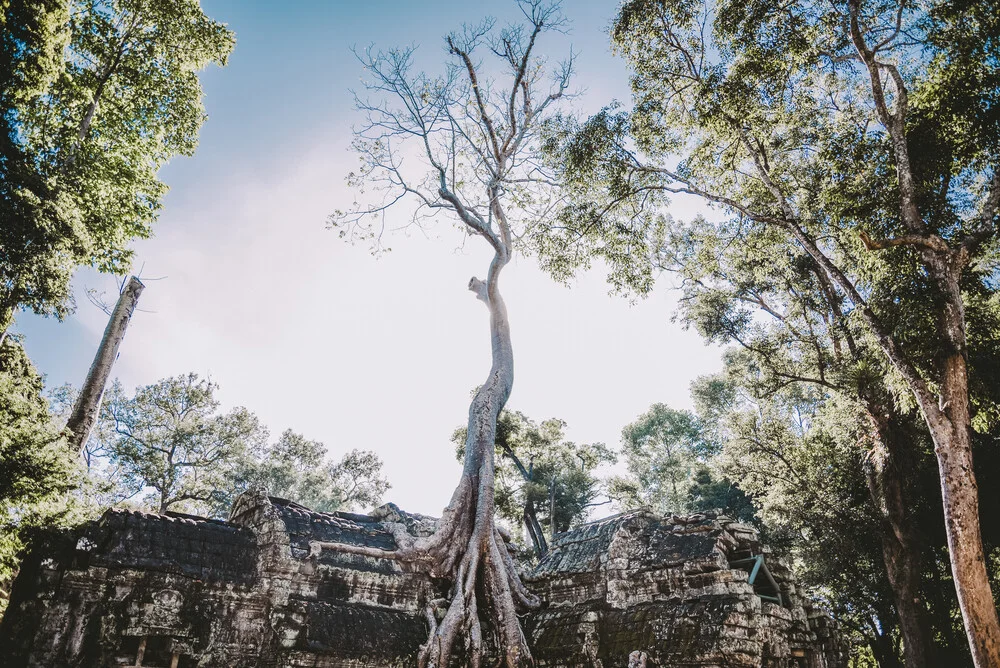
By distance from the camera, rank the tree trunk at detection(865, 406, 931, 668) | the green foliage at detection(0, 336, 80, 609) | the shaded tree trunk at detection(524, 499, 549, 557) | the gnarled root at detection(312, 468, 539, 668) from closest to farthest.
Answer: the green foliage at detection(0, 336, 80, 609), the gnarled root at detection(312, 468, 539, 668), the tree trunk at detection(865, 406, 931, 668), the shaded tree trunk at detection(524, 499, 549, 557)

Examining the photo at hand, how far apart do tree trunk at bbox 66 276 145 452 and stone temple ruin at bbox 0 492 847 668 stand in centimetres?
442

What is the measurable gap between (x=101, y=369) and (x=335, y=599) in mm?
7438

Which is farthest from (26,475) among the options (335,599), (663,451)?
(663,451)

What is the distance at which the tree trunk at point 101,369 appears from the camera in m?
10.3

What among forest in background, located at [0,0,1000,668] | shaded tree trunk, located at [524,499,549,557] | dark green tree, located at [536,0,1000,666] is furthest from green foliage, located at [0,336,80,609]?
shaded tree trunk, located at [524,499,549,557]

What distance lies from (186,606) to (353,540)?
2.46 meters

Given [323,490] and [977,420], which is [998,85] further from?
[323,490]

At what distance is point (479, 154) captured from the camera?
15.3 meters

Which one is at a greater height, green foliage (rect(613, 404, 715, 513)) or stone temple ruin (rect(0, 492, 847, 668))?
green foliage (rect(613, 404, 715, 513))

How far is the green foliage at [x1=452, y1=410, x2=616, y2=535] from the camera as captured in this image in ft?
78.5

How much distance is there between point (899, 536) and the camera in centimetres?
1230

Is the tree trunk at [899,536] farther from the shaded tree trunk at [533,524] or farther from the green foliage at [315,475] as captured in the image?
the green foliage at [315,475]

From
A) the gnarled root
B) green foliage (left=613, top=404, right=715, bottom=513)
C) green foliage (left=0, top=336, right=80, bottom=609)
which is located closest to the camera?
green foliage (left=0, top=336, right=80, bottom=609)

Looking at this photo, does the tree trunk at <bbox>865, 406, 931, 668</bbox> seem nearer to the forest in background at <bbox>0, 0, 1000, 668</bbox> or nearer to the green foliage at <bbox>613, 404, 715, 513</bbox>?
the forest in background at <bbox>0, 0, 1000, 668</bbox>
